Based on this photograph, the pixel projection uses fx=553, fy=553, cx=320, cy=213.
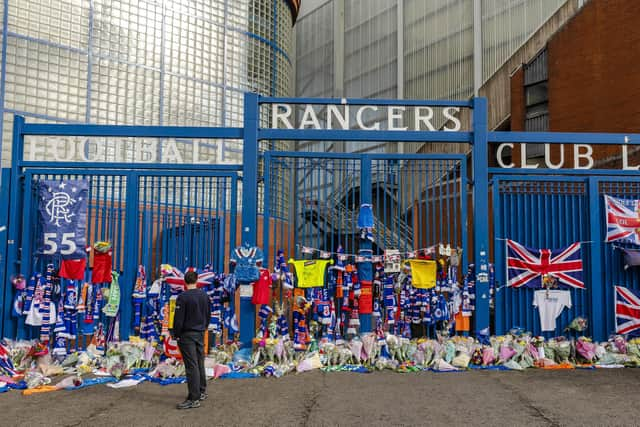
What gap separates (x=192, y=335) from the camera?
614 centimetres

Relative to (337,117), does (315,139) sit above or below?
below

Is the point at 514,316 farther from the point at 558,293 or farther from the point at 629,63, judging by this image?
the point at 629,63

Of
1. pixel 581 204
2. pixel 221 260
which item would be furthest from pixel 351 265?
pixel 581 204

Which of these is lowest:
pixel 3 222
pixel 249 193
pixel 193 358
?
pixel 193 358

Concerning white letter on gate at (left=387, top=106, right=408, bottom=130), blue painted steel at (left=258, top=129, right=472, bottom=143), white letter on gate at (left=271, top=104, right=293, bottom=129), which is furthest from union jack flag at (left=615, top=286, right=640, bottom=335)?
white letter on gate at (left=271, top=104, right=293, bottom=129)

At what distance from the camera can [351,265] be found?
859 cm

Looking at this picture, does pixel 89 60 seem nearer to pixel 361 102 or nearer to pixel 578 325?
pixel 361 102

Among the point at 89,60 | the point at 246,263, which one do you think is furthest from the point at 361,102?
the point at 89,60

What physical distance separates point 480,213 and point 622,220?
7.46 feet

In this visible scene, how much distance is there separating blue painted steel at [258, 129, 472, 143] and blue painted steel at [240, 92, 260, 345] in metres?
0.20

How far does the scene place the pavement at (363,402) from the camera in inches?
218

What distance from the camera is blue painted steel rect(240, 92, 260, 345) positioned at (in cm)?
831

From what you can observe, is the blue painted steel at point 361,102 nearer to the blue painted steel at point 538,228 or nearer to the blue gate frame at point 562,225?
the blue gate frame at point 562,225

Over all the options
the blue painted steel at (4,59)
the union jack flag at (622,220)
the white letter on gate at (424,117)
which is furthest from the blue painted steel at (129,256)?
the union jack flag at (622,220)
